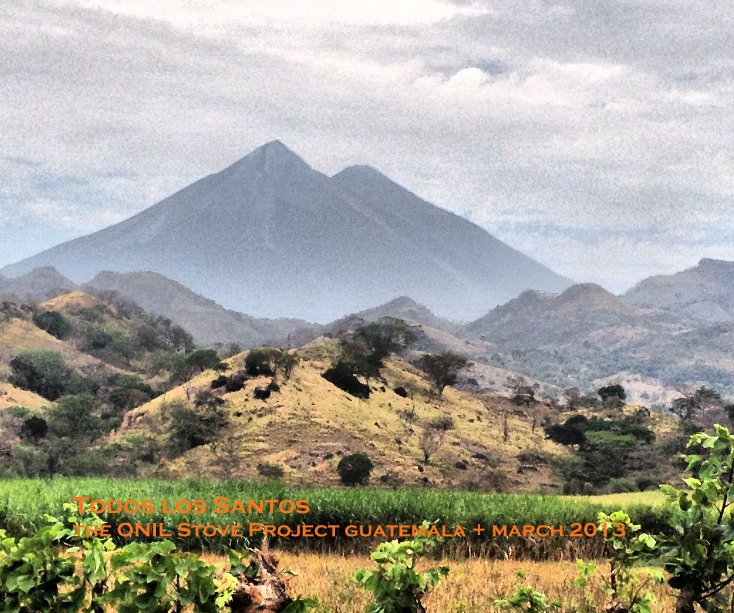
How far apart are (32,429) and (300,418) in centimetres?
1922

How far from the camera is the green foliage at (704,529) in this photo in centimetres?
540

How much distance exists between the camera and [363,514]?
14.0 m

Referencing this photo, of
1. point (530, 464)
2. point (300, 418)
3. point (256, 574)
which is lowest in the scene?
point (530, 464)

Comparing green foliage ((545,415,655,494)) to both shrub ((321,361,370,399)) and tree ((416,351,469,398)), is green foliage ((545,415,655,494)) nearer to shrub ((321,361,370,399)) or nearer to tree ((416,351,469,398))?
tree ((416,351,469,398))

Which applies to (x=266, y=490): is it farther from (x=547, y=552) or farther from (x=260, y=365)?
(x=260, y=365)

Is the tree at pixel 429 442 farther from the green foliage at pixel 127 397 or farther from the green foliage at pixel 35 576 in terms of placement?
the green foliage at pixel 35 576

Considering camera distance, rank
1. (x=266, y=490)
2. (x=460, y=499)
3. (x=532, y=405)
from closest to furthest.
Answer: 1. (x=460, y=499)
2. (x=266, y=490)
3. (x=532, y=405)

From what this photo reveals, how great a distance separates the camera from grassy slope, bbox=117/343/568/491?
48.4 metres

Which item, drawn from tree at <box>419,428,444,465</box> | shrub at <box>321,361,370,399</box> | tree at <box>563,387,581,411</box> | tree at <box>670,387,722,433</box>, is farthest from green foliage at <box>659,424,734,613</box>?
tree at <box>563,387,581,411</box>

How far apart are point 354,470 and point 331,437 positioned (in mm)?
7580

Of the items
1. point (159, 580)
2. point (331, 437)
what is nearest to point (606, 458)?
point (331, 437)

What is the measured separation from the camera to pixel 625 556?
5.98 meters

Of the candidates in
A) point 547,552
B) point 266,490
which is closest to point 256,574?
point 547,552

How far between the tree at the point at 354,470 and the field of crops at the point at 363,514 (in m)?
30.3
